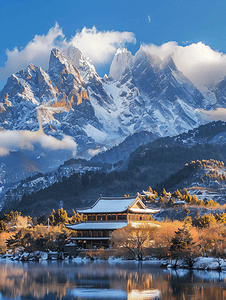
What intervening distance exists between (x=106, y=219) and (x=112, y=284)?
171 ft

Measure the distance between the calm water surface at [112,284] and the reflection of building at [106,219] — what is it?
30941 millimetres

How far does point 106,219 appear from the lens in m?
106

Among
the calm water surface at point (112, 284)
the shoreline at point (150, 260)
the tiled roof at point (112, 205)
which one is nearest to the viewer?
the calm water surface at point (112, 284)

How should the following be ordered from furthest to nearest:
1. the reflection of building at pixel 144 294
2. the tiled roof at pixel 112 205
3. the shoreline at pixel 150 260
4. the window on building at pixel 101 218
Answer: the window on building at pixel 101 218 < the tiled roof at pixel 112 205 < the shoreline at pixel 150 260 < the reflection of building at pixel 144 294

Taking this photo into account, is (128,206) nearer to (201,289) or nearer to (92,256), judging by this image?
(92,256)

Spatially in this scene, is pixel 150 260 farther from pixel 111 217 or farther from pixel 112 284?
pixel 112 284

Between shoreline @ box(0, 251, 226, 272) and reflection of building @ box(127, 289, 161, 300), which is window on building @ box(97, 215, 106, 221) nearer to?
shoreline @ box(0, 251, 226, 272)

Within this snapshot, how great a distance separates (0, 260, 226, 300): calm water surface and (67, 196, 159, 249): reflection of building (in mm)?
30941

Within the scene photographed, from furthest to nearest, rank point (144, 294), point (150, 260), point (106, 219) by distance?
1. point (106, 219)
2. point (150, 260)
3. point (144, 294)

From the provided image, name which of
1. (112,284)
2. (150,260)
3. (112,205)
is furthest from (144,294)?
(112,205)

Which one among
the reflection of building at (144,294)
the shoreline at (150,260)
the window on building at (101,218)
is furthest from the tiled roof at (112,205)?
the reflection of building at (144,294)

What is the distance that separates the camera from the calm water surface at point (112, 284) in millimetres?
46281

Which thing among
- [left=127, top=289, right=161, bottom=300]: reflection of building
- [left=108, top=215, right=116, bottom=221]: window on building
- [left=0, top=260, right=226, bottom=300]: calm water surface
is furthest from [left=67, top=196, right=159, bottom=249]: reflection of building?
[left=127, top=289, right=161, bottom=300]: reflection of building

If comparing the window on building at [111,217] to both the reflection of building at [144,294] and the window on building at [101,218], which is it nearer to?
the window on building at [101,218]
